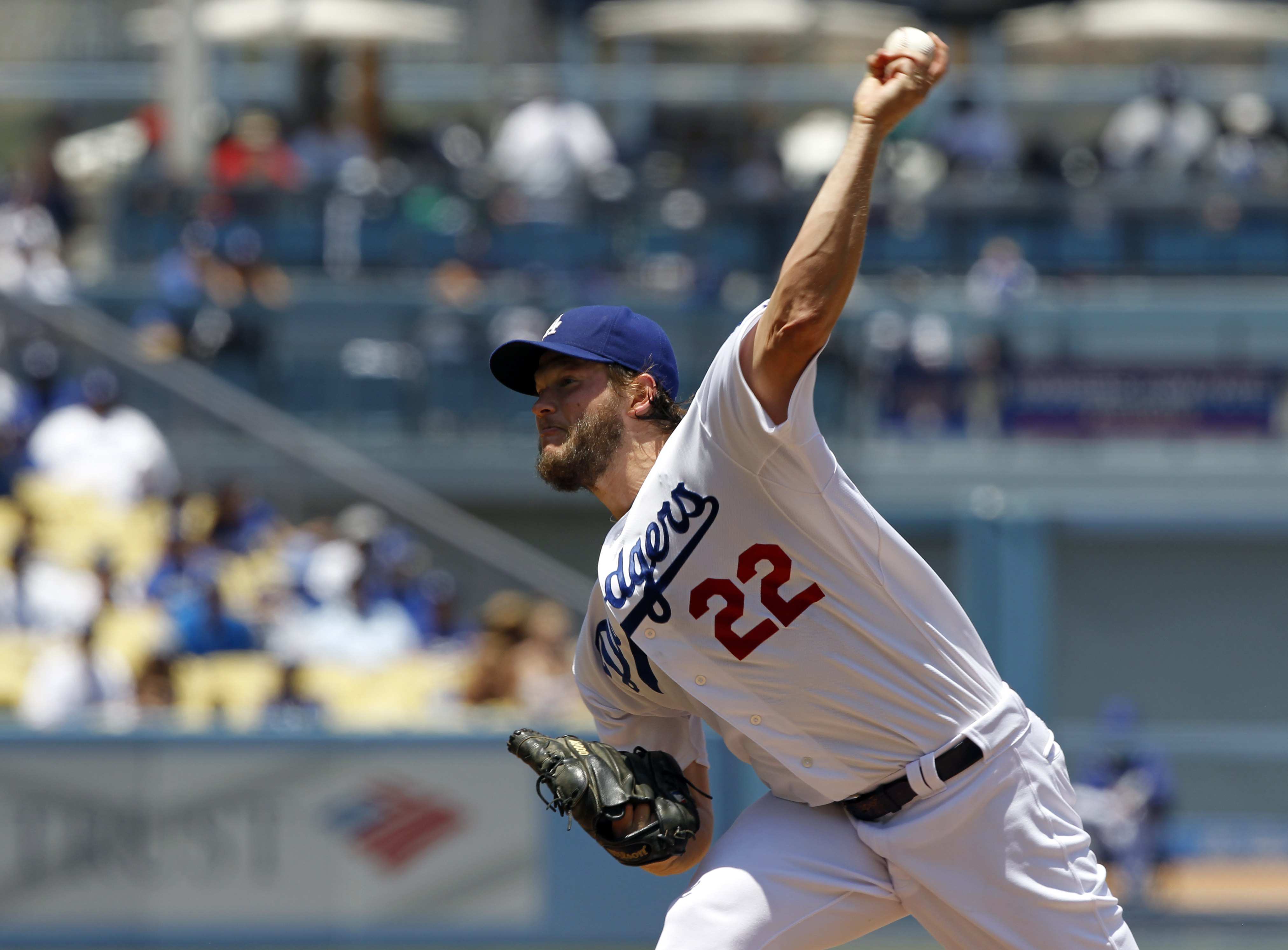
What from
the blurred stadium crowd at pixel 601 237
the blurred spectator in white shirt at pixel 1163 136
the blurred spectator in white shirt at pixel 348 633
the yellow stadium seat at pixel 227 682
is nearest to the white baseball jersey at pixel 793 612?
the yellow stadium seat at pixel 227 682

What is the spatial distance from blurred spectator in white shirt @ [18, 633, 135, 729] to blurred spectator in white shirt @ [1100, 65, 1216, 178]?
8795 mm

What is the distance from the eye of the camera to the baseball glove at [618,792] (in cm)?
314

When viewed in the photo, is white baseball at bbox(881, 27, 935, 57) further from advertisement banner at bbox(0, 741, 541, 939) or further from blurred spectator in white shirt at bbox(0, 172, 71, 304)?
blurred spectator in white shirt at bbox(0, 172, 71, 304)

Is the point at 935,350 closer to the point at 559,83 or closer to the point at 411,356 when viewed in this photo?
the point at 411,356

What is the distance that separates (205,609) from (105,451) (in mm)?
1812

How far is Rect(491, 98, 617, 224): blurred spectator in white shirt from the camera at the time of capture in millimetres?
12492

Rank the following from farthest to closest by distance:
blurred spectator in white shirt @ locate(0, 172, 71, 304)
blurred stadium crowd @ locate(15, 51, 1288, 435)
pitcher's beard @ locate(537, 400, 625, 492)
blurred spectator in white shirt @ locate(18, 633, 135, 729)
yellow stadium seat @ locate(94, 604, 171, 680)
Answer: blurred spectator in white shirt @ locate(0, 172, 71, 304) < blurred stadium crowd @ locate(15, 51, 1288, 435) < yellow stadium seat @ locate(94, 604, 171, 680) < blurred spectator in white shirt @ locate(18, 633, 135, 729) < pitcher's beard @ locate(537, 400, 625, 492)

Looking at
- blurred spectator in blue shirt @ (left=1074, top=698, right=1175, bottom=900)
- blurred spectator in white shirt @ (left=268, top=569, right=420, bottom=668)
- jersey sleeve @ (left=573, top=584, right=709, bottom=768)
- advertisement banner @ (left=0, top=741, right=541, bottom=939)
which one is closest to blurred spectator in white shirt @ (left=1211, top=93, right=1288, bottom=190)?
blurred spectator in blue shirt @ (left=1074, top=698, right=1175, bottom=900)

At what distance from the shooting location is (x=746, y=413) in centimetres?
270

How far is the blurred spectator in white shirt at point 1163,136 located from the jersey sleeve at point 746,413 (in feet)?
36.4

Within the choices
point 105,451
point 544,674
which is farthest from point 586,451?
point 105,451

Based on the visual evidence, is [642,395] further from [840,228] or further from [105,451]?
[105,451]

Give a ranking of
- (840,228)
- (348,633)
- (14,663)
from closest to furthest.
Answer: (840,228) → (14,663) → (348,633)

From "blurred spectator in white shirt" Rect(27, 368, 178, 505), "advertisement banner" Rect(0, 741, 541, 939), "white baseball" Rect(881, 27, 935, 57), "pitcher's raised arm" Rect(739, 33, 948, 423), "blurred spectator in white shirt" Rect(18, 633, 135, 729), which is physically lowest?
"advertisement banner" Rect(0, 741, 541, 939)
